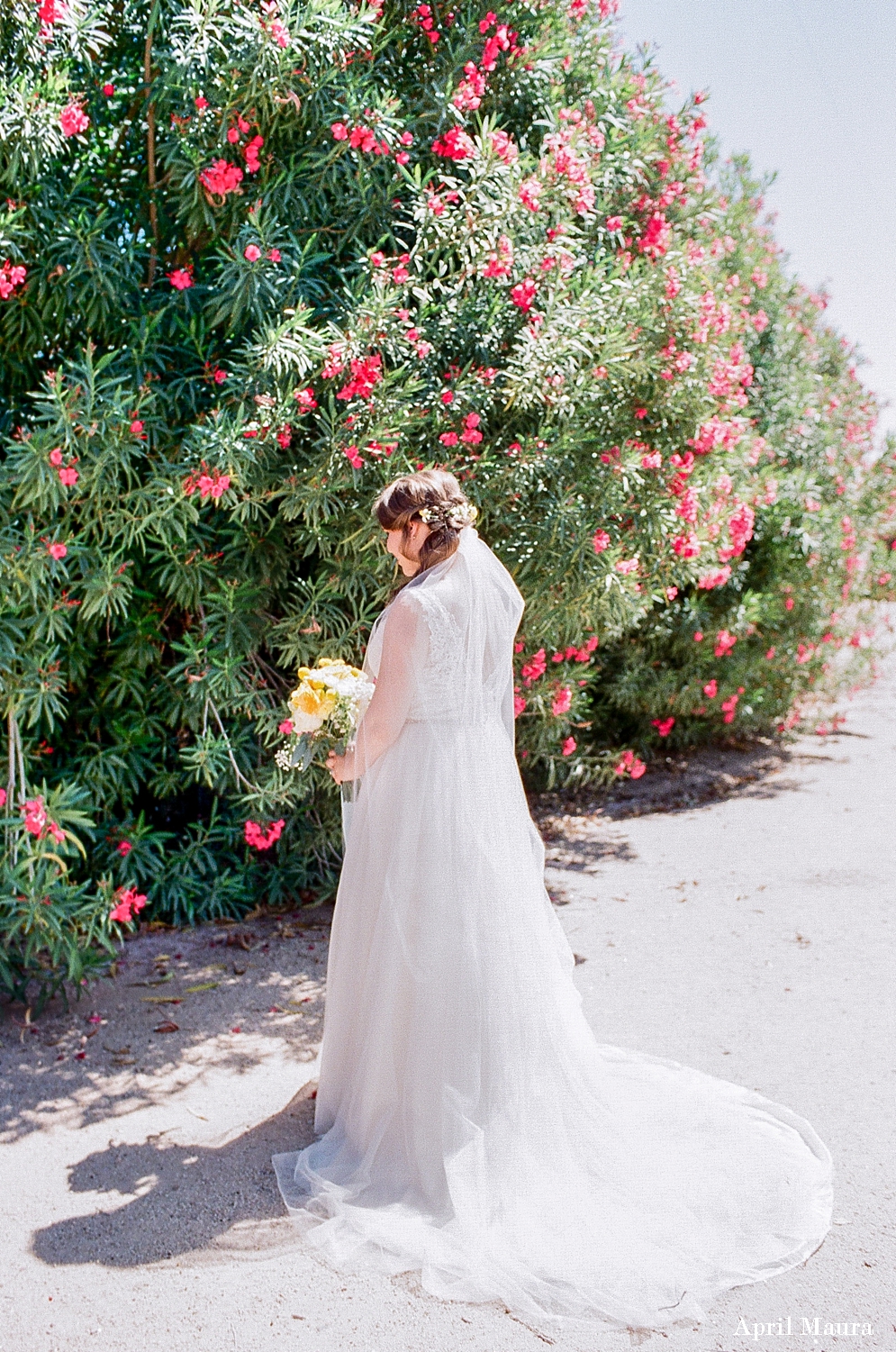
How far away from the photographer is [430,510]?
309 cm

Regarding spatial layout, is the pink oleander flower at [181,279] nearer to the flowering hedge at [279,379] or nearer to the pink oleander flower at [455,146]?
the flowering hedge at [279,379]

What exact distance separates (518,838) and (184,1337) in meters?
1.55

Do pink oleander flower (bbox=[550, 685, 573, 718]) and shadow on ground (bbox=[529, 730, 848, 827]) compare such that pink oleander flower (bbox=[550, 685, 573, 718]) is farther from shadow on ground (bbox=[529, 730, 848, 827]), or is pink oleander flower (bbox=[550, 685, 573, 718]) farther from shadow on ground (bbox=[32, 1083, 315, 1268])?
shadow on ground (bbox=[32, 1083, 315, 1268])

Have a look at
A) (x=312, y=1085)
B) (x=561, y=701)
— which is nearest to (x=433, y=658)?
(x=312, y=1085)

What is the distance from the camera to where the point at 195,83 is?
4.30 metres

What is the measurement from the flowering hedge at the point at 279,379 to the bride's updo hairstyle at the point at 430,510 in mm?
1294

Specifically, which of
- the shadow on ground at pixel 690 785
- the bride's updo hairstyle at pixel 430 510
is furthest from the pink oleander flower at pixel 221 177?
the shadow on ground at pixel 690 785

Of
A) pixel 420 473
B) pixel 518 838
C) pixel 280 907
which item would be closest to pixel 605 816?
pixel 280 907

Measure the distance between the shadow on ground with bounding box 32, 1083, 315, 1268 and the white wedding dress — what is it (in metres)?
0.13

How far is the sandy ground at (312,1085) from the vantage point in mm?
2602

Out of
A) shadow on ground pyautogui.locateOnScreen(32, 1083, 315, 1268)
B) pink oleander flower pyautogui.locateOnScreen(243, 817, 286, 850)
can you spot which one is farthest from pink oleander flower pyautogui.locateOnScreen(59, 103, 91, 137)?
shadow on ground pyautogui.locateOnScreen(32, 1083, 315, 1268)

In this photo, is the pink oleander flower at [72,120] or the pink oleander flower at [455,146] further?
the pink oleander flower at [455,146]

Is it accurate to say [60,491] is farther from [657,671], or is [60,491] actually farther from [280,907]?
[657,671]

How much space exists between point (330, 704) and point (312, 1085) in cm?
145
